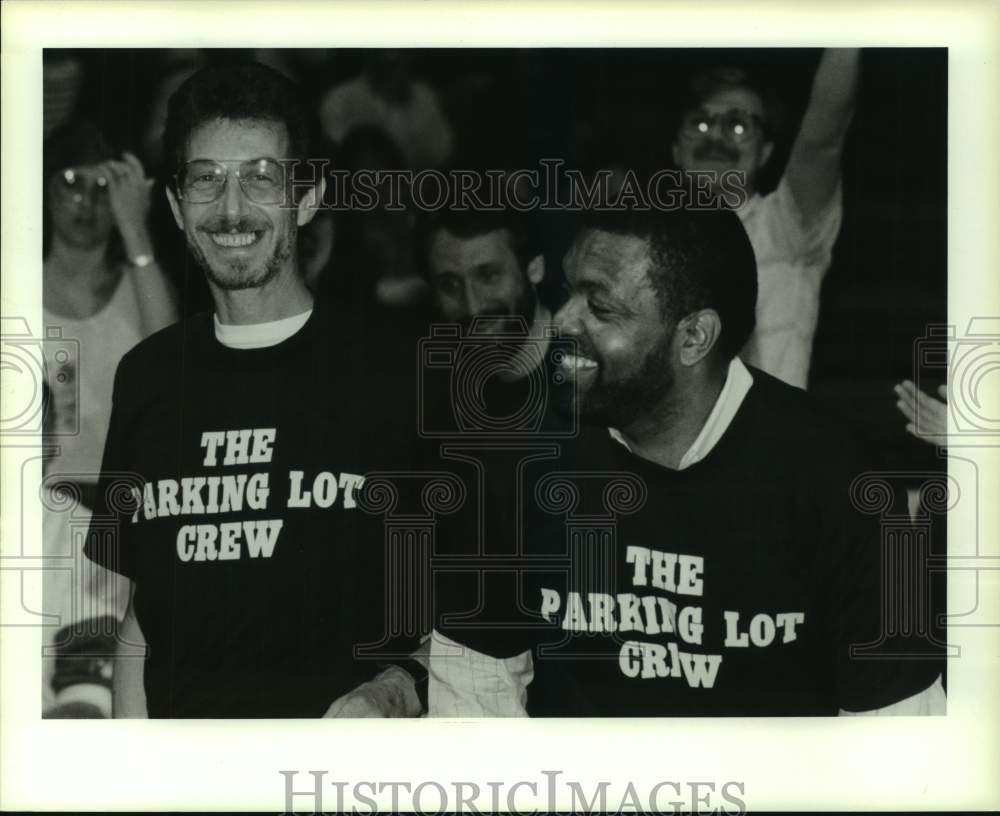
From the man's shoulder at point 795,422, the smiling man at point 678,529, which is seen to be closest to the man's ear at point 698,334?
the smiling man at point 678,529

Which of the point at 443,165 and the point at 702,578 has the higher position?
the point at 443,165

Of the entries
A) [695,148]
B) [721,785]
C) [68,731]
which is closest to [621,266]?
[695,148]

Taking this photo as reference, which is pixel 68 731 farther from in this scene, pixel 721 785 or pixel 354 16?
pixel 354 16

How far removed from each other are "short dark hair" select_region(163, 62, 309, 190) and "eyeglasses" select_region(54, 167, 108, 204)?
0.18 m

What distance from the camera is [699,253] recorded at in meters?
2.80

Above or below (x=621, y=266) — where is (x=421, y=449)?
below

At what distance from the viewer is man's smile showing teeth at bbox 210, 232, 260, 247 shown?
2820mm

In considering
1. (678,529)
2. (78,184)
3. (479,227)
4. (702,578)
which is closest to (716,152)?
(479,227)

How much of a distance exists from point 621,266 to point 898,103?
2.70 ft

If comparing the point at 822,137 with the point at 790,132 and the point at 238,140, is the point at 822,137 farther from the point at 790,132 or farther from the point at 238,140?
the point at 238,140

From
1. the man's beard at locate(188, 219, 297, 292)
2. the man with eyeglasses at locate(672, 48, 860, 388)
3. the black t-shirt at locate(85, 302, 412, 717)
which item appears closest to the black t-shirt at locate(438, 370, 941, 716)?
the man with eyeglasses at locate(672, 48, 860, 388)

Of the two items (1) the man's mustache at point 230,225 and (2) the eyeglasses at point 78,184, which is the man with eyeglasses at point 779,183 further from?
(2) the eyeglasses at point 78,184

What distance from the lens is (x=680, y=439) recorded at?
9.27 feet

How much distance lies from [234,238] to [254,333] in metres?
0.24
